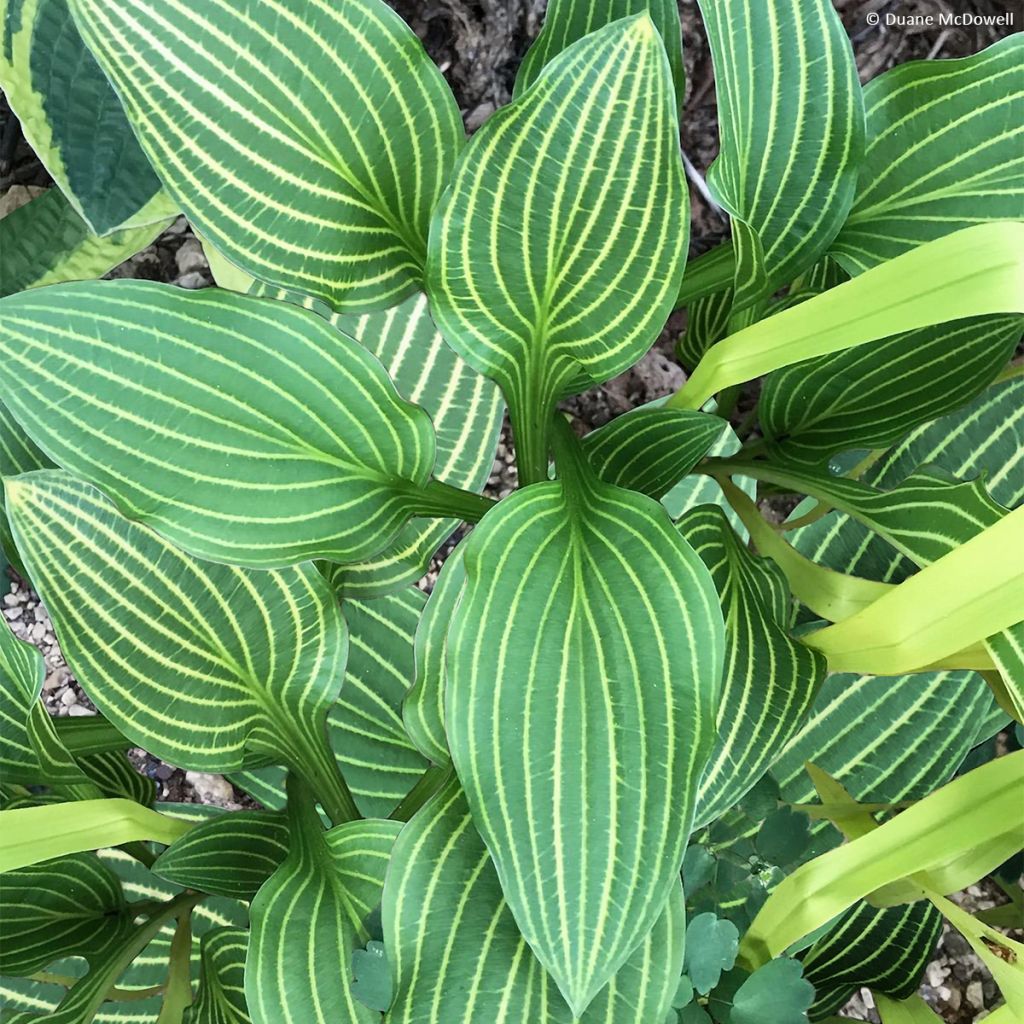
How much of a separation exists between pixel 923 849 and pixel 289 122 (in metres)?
0.50

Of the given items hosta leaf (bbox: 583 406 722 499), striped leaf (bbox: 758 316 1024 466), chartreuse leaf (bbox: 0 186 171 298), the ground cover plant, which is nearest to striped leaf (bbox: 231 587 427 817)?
the ground cover plant

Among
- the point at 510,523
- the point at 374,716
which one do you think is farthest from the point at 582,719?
the point at 374,716

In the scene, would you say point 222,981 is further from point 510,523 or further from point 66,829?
point 510,523

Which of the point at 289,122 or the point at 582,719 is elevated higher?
the point at 289,122

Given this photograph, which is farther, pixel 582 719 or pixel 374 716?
pixel 374 716

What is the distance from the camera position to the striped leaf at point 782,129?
0.51 metres

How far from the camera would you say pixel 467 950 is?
47 cm

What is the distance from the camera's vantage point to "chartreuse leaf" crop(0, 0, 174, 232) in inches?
30.0

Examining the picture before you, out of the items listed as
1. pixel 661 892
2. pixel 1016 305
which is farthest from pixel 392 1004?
pixel 1016 305

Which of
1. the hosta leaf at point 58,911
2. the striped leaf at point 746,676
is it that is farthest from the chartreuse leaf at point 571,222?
the hosta leaf at point 58,911

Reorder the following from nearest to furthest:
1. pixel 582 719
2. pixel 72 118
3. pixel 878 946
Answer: pixel 582 719 < pixel 878 946 < pixel 72 118

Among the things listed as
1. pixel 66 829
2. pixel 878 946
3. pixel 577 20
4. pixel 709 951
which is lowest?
pixel 878 946

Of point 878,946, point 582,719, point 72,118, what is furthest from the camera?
point 72,118

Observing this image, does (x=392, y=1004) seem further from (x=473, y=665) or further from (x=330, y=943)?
(x=473, y=665)
